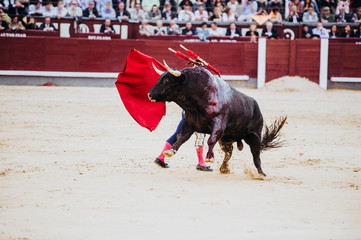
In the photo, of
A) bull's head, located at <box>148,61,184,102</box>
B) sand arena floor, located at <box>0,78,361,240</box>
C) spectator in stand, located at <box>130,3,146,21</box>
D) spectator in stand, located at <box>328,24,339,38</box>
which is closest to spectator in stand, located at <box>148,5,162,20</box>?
spectator in stand, located at <box>130,3,146,21</box>

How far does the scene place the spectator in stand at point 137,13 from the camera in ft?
51.1

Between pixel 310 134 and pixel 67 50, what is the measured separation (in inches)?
323

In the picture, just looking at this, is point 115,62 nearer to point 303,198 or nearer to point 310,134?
point 310,134

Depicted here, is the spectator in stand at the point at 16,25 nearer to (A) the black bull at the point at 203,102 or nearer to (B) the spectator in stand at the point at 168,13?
(B) the spectator in stand at the point at 168,13

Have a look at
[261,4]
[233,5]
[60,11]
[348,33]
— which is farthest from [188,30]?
[348,33]

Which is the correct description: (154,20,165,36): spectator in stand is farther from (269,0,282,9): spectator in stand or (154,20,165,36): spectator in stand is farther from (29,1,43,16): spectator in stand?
(269,0,282,9): spectator in stand

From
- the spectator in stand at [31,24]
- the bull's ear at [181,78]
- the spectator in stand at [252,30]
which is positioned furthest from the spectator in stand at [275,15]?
the bull's ear at [181,78]

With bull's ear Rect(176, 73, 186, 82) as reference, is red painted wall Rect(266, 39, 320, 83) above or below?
below

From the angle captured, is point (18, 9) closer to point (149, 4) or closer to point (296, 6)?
point (149, 4)

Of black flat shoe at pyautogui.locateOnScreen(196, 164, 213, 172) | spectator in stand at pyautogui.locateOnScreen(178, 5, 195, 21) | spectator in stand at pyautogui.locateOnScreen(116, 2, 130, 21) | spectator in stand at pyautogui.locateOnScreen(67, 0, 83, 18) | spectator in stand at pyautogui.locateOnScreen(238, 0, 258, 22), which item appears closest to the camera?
black flat shoe at pyautogui.locateOnScreen(196, 164, 213, 172)

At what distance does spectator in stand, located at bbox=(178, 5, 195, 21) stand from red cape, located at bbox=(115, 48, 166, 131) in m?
9.54

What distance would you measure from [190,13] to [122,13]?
1.78m

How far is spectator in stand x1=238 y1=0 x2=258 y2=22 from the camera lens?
640 inches

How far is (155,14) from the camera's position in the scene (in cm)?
1574
